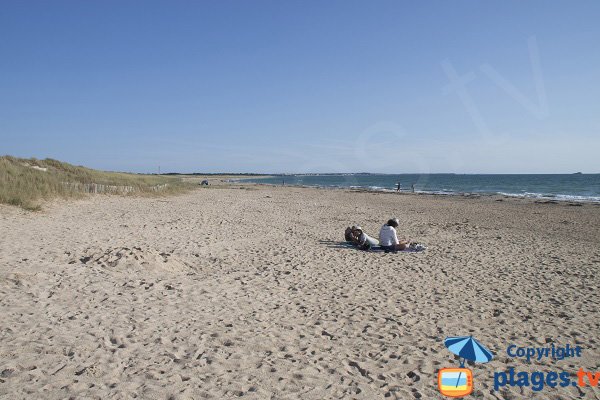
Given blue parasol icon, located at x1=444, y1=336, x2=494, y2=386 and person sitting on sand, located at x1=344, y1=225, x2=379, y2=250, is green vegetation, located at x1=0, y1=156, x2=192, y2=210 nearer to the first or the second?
person sitting on sand, located at x1=344, y1=225, x2=379, y2=250

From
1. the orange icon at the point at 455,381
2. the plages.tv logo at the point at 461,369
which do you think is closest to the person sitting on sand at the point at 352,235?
the plages.tv logo at the point at 461,369

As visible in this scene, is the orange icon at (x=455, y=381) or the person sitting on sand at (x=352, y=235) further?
the person sitting on sand at (x=352, y=235)

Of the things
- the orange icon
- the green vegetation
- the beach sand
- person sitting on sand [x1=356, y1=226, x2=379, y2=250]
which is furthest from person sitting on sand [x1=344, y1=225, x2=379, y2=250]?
the green vegetation

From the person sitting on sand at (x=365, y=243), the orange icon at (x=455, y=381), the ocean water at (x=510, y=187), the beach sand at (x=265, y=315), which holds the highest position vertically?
the ocean water at (x=510, y=187)

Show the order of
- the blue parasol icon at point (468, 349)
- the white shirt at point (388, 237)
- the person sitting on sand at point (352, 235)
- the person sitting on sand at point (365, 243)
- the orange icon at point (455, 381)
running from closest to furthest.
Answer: the orange icon at point (455, 381)
the blue parasol icon at point (468, 349)
the white shirt at point (388, 237)
the person sitting on sand at point (365, 243)
the person sitting on sand at point (352, 235)

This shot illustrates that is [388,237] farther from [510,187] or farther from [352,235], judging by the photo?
[510,187]

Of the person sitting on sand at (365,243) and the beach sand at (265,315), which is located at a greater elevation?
the person sitting on sand at (365,243)

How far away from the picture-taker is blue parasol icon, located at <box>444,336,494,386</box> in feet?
15.2

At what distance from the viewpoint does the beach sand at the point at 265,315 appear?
3.91 metres

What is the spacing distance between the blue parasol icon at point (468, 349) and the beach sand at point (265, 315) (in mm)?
135

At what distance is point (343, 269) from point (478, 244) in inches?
260

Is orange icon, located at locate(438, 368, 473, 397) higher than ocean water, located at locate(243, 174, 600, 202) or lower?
lower

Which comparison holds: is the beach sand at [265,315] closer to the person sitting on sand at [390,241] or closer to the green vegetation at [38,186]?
the person sitting on sand at [390,241]

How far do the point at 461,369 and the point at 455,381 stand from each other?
1.19ft
